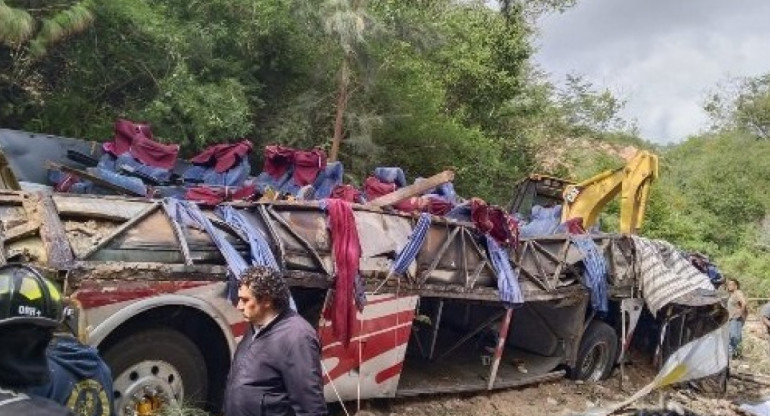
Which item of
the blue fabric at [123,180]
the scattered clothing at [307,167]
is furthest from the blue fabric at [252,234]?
the scattered clothing at [307,167]

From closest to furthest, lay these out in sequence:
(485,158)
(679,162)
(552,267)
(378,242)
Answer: (378,242), (552,267), (485,158), (679,162)

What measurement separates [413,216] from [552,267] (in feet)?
8.40

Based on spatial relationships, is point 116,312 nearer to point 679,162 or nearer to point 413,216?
point 413,216

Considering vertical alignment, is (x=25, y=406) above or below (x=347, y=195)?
below

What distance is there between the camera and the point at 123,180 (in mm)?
8555

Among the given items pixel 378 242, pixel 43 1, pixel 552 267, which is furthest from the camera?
pixel 43 1

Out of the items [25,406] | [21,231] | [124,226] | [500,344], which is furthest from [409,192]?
[25,406]

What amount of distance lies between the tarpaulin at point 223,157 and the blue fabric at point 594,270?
413 centimetres

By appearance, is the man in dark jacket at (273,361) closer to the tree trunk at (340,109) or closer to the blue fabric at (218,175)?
the blue fabric at (218,175)

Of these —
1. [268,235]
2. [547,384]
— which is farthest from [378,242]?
[547,384]

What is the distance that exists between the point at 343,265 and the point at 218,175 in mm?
3654

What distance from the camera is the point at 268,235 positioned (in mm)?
6023

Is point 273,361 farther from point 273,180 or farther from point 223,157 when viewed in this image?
point 223,157

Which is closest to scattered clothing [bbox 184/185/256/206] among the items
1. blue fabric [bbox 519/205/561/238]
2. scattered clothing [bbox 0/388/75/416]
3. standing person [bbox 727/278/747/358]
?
blue fabric [bbox 519/205/561/238]
